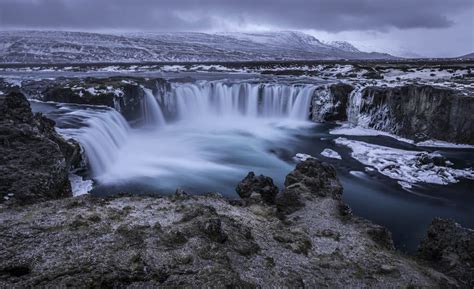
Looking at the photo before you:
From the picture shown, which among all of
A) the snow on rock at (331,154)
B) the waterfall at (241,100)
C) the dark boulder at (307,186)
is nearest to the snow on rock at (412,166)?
the snow on rock at (331,154)

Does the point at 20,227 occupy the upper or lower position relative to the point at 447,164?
upper

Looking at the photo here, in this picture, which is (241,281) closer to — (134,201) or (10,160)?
(134,201)

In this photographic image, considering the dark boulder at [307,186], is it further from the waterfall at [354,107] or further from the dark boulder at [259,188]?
the waterfall at [354,107]

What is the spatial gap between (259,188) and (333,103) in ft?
73.3

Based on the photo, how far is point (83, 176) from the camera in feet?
56.7

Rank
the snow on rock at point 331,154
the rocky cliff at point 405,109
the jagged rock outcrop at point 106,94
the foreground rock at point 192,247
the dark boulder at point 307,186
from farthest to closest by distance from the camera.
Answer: the jagged rock outcrop at point 106,94
the rocky cliff at point 405,109
the snow on rock at point 331,154
the dark boulder at point 307,186
the foreground rock at point 192,247

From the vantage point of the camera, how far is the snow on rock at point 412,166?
19.1m

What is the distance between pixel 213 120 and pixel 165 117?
15.0 feet

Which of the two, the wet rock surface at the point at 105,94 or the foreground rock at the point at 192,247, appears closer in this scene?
the foreground rock at the point at 192,247

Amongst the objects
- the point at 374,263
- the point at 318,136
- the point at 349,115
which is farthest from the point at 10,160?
the point at 349,115

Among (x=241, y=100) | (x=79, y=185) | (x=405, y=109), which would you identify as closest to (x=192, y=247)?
(x=79, y=185)

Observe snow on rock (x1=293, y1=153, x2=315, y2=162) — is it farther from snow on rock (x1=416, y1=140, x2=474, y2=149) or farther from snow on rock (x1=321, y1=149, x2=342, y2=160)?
snow on rock (x1=416, y1=140, x2=474, y2=149)

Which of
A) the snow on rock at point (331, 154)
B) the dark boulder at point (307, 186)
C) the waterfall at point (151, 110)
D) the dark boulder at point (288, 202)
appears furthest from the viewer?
the waterfall at point (151, 110)

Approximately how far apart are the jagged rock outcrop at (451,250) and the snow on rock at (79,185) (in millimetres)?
12577
